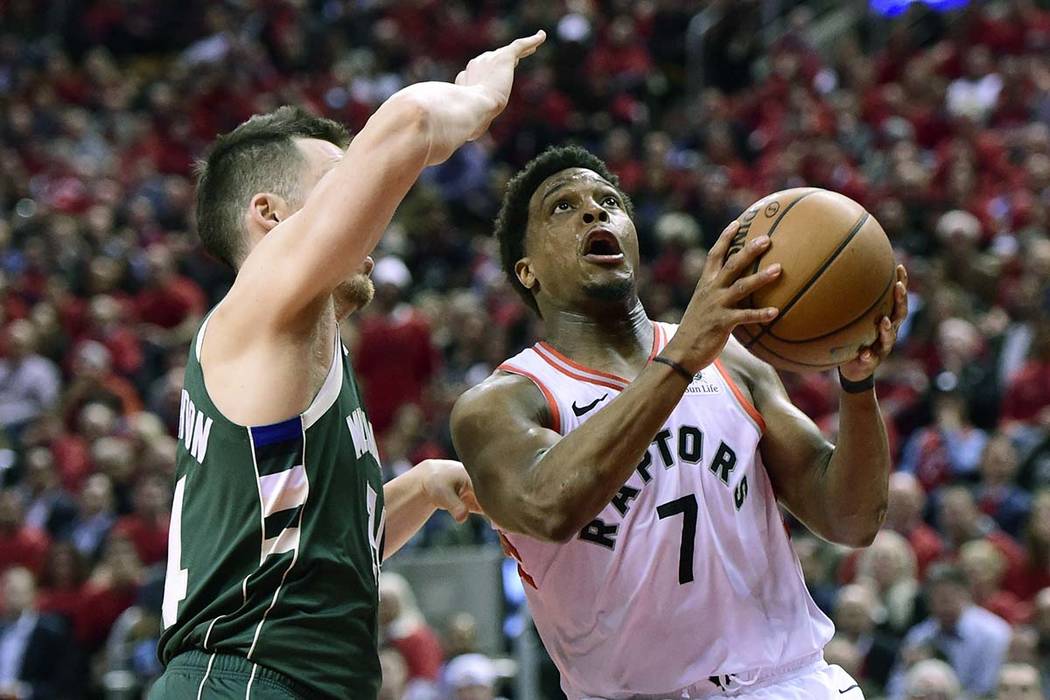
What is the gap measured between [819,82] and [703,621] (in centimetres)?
1233

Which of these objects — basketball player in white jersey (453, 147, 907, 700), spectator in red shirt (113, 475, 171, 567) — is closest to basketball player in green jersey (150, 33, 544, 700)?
basketball player in white jersey (453, 147, 907, 700)

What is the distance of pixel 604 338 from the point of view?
4.18 m

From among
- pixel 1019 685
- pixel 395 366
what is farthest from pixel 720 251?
pixel 395 366

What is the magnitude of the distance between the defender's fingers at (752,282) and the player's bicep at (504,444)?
608 mm

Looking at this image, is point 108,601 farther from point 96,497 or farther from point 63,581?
point 96,497

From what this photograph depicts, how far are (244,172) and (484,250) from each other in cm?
1032

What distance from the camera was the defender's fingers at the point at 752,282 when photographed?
11.1ft

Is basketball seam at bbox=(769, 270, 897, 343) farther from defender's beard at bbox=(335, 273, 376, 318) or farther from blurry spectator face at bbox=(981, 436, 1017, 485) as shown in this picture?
blurry spectator face at bbox=(981, 436, 1017, 485)

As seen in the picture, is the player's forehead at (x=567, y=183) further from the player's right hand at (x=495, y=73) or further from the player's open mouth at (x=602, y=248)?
the player's right hand at (x=495, y=73)

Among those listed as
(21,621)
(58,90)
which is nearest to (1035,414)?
(21,621)

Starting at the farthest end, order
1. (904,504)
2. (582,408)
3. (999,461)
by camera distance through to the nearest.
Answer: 1. (999,461)
2. (904,504)
3. (582,408)

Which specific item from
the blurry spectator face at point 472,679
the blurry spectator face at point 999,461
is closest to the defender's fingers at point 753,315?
the blurry spectator face at point 472,679

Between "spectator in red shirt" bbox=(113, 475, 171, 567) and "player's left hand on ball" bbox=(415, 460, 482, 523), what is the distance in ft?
20.3

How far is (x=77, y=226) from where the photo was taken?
14422 mm
